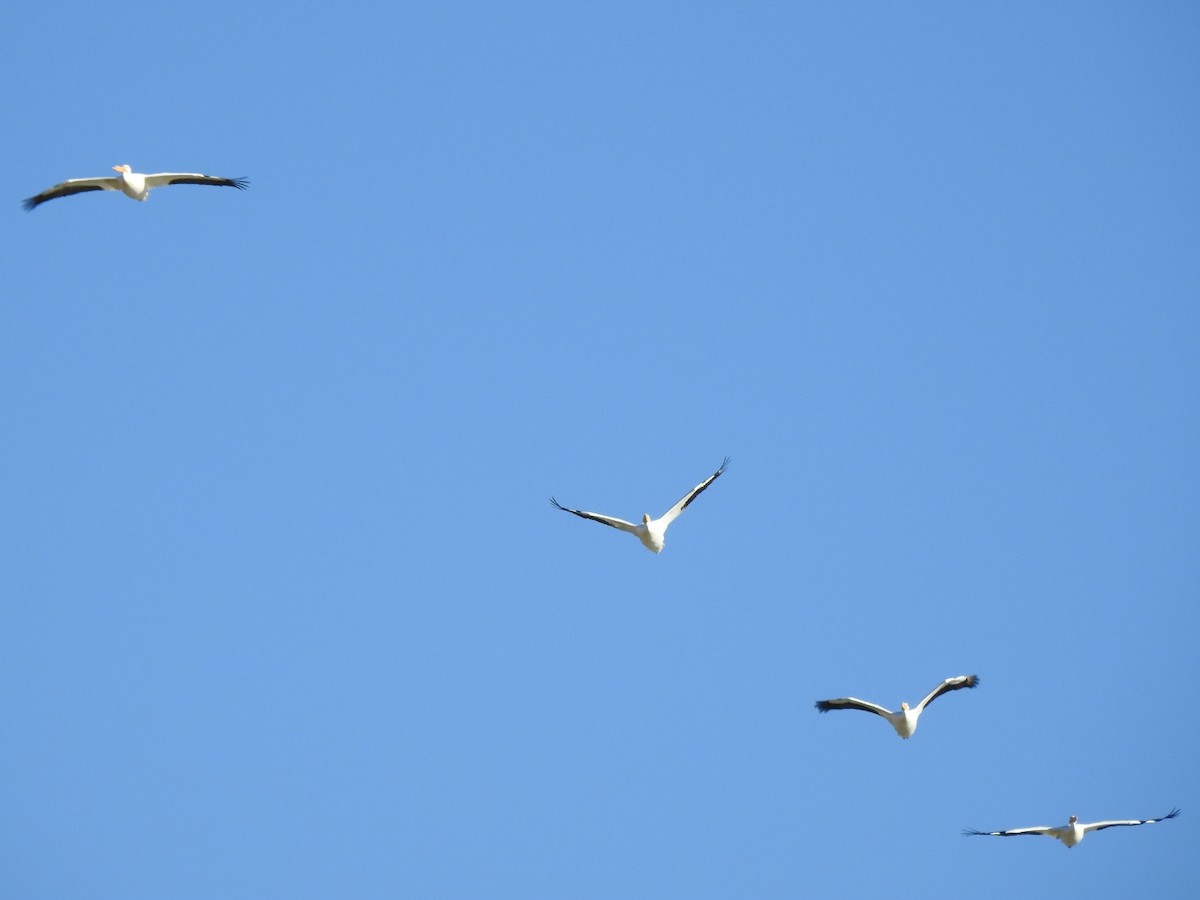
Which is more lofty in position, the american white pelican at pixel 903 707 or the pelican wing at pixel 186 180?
the pelican wing at pixel 186 180

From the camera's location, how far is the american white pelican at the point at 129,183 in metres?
31.5

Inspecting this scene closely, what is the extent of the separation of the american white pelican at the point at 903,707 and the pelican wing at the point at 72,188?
16333 millimetres

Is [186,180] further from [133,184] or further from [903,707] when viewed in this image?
[903,707]

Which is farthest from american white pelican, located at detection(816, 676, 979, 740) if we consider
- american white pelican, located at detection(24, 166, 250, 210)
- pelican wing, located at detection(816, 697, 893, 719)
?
american white pelican, located at detection(24, 166, 250, 210)

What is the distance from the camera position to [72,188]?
31.8m

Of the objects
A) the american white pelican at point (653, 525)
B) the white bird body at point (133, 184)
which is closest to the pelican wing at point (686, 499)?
the american white pelican at point (653, 525)

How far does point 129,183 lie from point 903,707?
57.3ft

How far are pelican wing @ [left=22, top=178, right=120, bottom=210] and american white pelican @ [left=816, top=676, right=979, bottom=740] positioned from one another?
1633cm

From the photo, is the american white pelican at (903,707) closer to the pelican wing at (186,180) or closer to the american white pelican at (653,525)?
the american white pelican at (653,525)

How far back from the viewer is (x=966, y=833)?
31797mm

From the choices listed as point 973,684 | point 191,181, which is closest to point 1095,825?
point 973,684

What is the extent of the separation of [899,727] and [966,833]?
2.72 meters

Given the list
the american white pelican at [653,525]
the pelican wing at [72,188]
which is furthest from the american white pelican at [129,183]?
the american white pelican at [653,525]

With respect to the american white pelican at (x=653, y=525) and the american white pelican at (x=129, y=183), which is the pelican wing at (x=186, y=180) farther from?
the american white pelican at (x=653, y=525)
